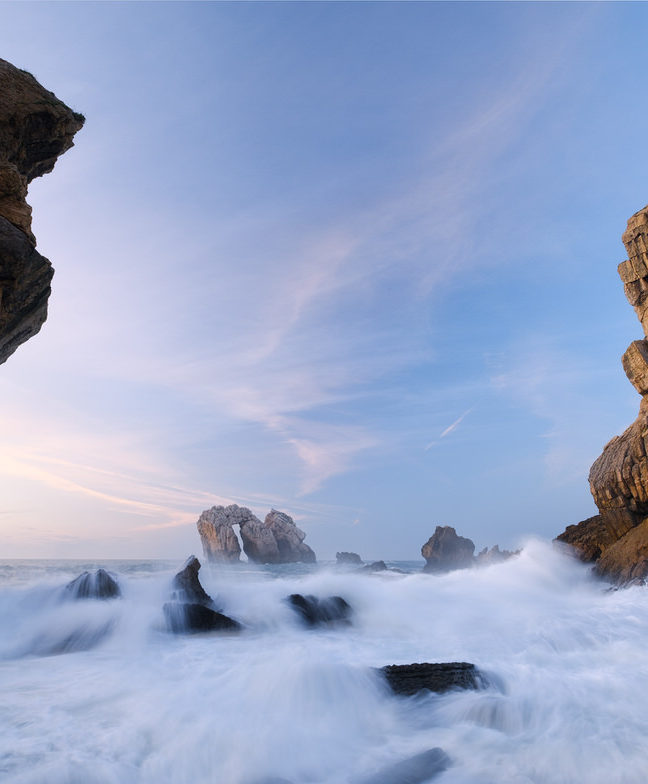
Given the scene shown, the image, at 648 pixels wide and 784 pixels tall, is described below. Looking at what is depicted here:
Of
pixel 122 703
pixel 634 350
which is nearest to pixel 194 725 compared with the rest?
pixel 122 703

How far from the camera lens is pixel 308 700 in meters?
7.50

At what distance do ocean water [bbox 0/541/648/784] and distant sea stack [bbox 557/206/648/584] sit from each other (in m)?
3.11

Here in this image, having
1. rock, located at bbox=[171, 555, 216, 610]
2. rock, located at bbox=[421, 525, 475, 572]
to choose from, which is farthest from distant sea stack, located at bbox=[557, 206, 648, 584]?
rock, located at bbox=[421, 525, 475, 572]

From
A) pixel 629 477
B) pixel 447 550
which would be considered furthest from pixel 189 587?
pixel 447 550

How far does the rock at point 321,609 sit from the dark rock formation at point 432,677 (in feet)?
24.6

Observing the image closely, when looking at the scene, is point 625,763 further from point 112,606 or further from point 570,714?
point 112,606

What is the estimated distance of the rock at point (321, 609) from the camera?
15.2 metres

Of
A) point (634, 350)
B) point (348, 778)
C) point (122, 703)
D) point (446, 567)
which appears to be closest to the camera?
point (348, 778)

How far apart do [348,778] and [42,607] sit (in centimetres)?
1455

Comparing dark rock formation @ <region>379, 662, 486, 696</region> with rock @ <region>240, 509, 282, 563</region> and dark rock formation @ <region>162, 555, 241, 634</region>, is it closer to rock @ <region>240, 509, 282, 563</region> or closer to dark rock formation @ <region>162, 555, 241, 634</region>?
dark rock formation @ <region>162, 555, 241, 634</region>

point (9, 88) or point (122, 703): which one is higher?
point (9, 88)

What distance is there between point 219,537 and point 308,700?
7200cm

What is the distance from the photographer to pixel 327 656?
389 inches

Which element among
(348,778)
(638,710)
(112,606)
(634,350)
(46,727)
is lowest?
(638,710)
